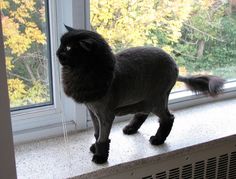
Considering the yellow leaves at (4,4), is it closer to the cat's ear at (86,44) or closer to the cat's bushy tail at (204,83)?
the cat's ear at (86,44)

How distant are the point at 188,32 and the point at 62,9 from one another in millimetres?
462

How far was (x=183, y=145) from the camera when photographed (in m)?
1.08

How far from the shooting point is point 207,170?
45.7 inches

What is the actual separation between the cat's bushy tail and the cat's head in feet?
1.31

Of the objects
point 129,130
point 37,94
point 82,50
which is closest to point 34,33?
point 37,94

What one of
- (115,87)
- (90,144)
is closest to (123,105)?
(115,87)

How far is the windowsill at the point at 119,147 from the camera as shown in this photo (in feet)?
3.15

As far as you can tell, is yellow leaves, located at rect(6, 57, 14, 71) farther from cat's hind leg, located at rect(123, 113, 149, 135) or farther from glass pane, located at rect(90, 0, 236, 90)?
cat's hind leg, located at rect(123, 113, 149, 135)

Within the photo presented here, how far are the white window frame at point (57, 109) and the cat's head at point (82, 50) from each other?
230mm

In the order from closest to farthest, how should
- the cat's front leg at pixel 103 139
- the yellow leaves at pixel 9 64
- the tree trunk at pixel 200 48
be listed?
1. the cat's front leg at pixel 103 139
2. the yellow leaves at pixel 9 64
3. the tree trunk at pixel 200 48

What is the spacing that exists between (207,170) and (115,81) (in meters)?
0.46

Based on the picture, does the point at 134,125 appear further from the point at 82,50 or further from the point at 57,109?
the point at 82,50

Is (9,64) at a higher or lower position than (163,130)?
higher

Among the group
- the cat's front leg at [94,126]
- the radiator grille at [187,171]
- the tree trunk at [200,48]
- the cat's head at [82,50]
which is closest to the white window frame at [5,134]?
the cat's head at [82,50]
